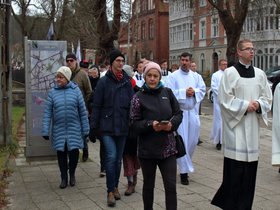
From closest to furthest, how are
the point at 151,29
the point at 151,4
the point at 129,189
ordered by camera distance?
the point at 129,189 < the point at 151,4 < the point at 151,29

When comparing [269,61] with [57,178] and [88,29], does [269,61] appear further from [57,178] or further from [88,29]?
[57,178]

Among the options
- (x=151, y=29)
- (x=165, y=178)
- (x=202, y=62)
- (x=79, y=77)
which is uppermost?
(x=151, y=29)

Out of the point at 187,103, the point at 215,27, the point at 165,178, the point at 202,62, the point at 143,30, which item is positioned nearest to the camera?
the point at 165,178

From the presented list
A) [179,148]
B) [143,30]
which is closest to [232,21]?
[179,148]

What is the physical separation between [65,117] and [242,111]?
9.44 ft

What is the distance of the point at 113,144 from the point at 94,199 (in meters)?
0.89

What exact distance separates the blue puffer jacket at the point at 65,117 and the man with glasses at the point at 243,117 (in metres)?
2.50

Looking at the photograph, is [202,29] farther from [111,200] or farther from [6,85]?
[111,200]

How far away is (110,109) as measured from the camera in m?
6.39

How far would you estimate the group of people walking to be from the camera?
5.23m

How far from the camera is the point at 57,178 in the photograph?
8.10m

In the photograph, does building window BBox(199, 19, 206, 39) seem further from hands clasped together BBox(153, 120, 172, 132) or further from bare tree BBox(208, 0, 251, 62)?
hands clasped together BBox(153, 120, 172, 132)

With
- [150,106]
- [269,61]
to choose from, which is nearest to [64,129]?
[150,106]

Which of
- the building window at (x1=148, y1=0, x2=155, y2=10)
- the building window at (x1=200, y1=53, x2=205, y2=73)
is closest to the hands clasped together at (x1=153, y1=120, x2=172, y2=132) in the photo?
the building window at (x1=200, y1=53, x2=205, y2=73)
